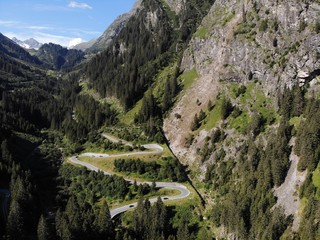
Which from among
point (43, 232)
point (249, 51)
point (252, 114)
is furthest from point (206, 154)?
point (43, 232)

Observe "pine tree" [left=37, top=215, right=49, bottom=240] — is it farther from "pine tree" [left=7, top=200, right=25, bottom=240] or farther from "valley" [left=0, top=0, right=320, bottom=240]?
"pine tree" [left=7, top=200, right=25, bottom=240]

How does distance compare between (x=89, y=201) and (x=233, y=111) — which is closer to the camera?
(x=89, y=201)

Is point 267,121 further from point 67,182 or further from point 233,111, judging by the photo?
point 67,182

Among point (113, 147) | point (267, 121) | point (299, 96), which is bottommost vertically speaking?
point (113, 147)

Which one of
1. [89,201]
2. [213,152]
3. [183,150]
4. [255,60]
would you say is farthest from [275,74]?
[89,201]

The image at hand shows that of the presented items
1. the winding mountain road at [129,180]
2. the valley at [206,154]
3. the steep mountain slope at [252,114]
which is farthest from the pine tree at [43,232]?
the steep mountain slope at [252,114]

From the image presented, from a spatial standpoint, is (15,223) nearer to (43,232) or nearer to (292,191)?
(43,232)

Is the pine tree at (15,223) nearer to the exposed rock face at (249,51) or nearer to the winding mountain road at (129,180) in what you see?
the winding mountain road at (129,180)

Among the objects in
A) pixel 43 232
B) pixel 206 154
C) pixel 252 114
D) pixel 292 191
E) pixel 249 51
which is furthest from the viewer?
pixel 249 51

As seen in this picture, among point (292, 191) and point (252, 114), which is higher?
point (252, 114)
